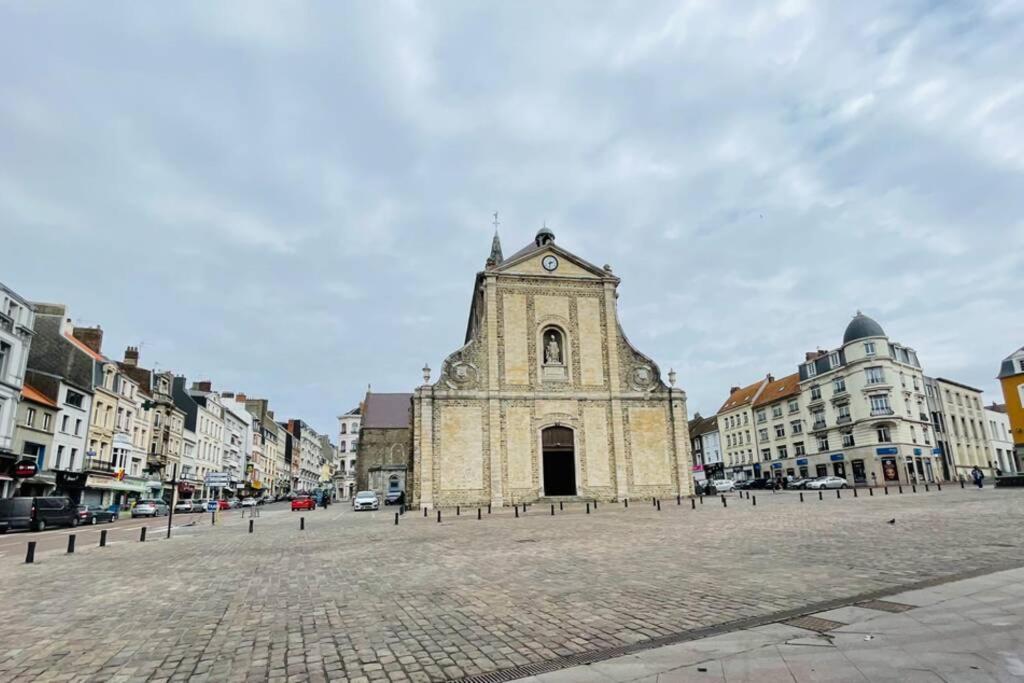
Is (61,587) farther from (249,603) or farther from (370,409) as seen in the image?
(370,409)

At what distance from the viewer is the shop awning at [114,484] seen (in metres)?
39.4

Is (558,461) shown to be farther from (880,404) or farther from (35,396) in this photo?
(880,404)

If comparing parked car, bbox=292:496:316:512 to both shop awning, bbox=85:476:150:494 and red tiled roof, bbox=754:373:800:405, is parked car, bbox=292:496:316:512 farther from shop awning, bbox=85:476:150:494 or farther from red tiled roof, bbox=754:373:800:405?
red tiled roof, bbox=754:373:800:405

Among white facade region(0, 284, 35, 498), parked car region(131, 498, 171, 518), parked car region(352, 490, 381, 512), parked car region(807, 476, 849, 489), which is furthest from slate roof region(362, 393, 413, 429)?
parked car region(807, 476, 849, 489)

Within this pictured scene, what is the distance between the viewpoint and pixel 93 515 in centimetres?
3156

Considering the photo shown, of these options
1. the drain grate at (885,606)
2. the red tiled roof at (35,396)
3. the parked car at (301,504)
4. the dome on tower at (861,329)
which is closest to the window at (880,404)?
the dome on tower at (861,329)

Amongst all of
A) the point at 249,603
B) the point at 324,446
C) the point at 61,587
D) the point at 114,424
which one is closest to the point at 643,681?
the point at 249,603

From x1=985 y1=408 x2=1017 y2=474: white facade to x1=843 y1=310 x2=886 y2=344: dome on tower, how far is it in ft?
70.8

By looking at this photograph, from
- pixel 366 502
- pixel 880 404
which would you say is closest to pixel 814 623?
pixel 366 502

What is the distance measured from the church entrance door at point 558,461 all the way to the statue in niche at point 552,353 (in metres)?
4.07

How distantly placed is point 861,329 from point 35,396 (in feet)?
199

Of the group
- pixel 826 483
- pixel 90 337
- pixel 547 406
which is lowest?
pixel 826 483

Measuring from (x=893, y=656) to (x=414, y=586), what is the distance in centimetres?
634

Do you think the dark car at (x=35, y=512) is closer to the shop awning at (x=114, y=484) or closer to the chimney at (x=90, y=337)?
the shop awning at (x=114, y=484)
